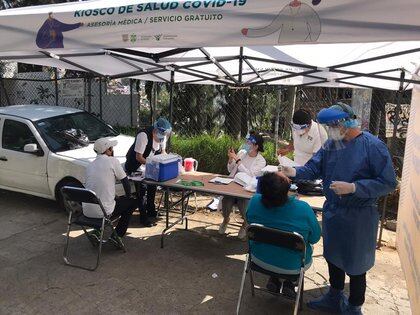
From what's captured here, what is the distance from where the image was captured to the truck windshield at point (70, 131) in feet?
19.3

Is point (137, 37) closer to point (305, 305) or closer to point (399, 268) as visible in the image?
point (305, 305)

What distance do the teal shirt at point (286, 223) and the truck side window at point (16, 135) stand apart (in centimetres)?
406

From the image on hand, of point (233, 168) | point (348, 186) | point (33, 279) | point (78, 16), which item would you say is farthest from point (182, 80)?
point (348, 186)

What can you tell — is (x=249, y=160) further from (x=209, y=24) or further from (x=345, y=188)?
(x=209, y=24)

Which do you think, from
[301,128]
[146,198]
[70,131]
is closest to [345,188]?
[301,128]

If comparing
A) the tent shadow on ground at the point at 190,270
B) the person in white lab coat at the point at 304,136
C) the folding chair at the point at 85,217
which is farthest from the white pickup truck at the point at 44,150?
the person in white lab coat at the point at 304,136

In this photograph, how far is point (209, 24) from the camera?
2.92 m

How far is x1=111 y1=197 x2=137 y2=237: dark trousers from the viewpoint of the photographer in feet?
15.5

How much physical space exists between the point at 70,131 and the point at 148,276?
9.87 feet

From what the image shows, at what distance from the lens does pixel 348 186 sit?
292 cm

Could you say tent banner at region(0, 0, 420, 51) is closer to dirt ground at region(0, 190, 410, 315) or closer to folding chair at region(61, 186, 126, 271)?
folding chair at region(61, 186, 126, 271)

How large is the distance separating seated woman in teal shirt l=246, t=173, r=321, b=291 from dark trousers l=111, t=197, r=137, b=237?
203 cm

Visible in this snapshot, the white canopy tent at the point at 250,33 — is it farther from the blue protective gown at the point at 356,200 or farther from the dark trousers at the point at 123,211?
the dark trousers at the point at 123,211

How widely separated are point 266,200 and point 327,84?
3528 mm
